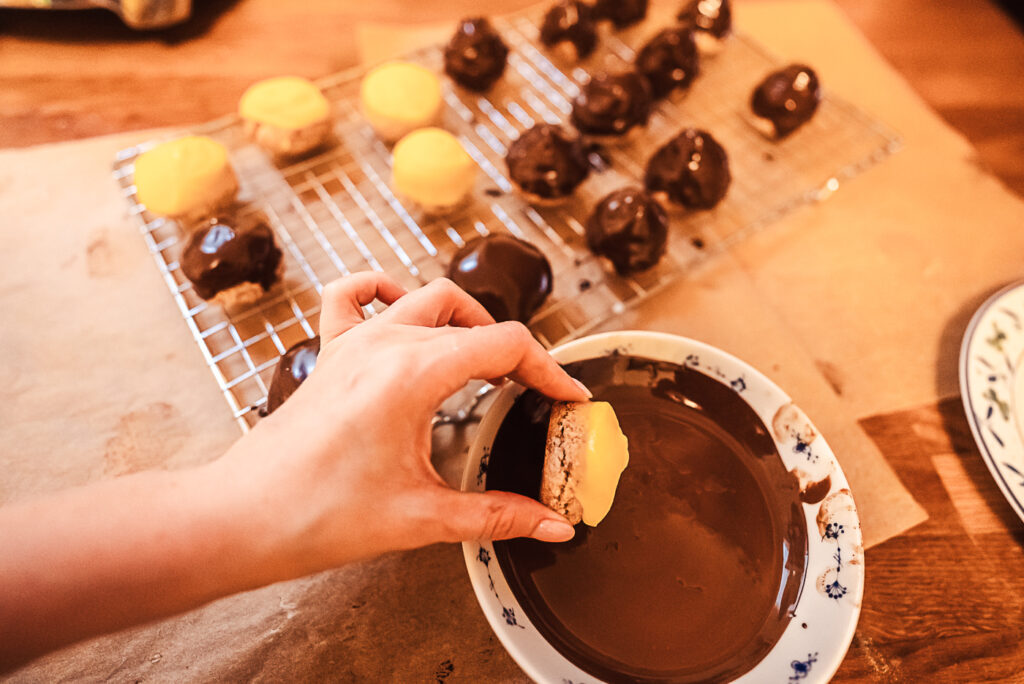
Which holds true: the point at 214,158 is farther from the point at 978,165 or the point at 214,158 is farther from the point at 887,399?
the point at 978,165

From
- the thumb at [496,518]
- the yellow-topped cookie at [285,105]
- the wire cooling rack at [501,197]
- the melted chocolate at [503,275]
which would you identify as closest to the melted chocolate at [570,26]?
the wire cooling rack at [501,197]

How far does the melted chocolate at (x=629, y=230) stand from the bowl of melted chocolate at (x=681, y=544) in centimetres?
32

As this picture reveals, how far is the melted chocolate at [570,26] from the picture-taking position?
158cm

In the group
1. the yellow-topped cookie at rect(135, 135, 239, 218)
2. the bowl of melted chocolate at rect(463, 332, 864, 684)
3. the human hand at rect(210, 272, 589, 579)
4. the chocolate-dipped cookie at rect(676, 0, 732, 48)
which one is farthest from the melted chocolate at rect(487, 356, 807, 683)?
the chocolate-dipped cookie at rect(676, 0, 732, 48)

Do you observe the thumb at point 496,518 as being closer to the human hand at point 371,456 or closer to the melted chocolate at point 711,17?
the human hand at point 371,456

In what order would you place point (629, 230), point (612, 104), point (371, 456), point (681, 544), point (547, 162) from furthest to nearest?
1. point (612, 104)
2. point (547, 162)
3. point (629, 230)
4. point (681, 544)
5. point (371, 456)

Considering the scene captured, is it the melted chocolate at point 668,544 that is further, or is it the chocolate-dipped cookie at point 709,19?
the chocolate-dipped cookie at point 709,19

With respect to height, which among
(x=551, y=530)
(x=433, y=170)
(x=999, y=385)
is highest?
(x=433, y=170)

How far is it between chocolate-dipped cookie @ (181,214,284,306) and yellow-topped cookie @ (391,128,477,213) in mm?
306

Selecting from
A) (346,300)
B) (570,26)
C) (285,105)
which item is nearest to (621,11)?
(570,26)

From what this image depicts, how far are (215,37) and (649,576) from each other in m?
1.71

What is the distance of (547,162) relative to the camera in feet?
4.23

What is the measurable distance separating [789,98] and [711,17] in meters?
0.37

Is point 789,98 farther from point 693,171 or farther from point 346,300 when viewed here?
point 346,300
